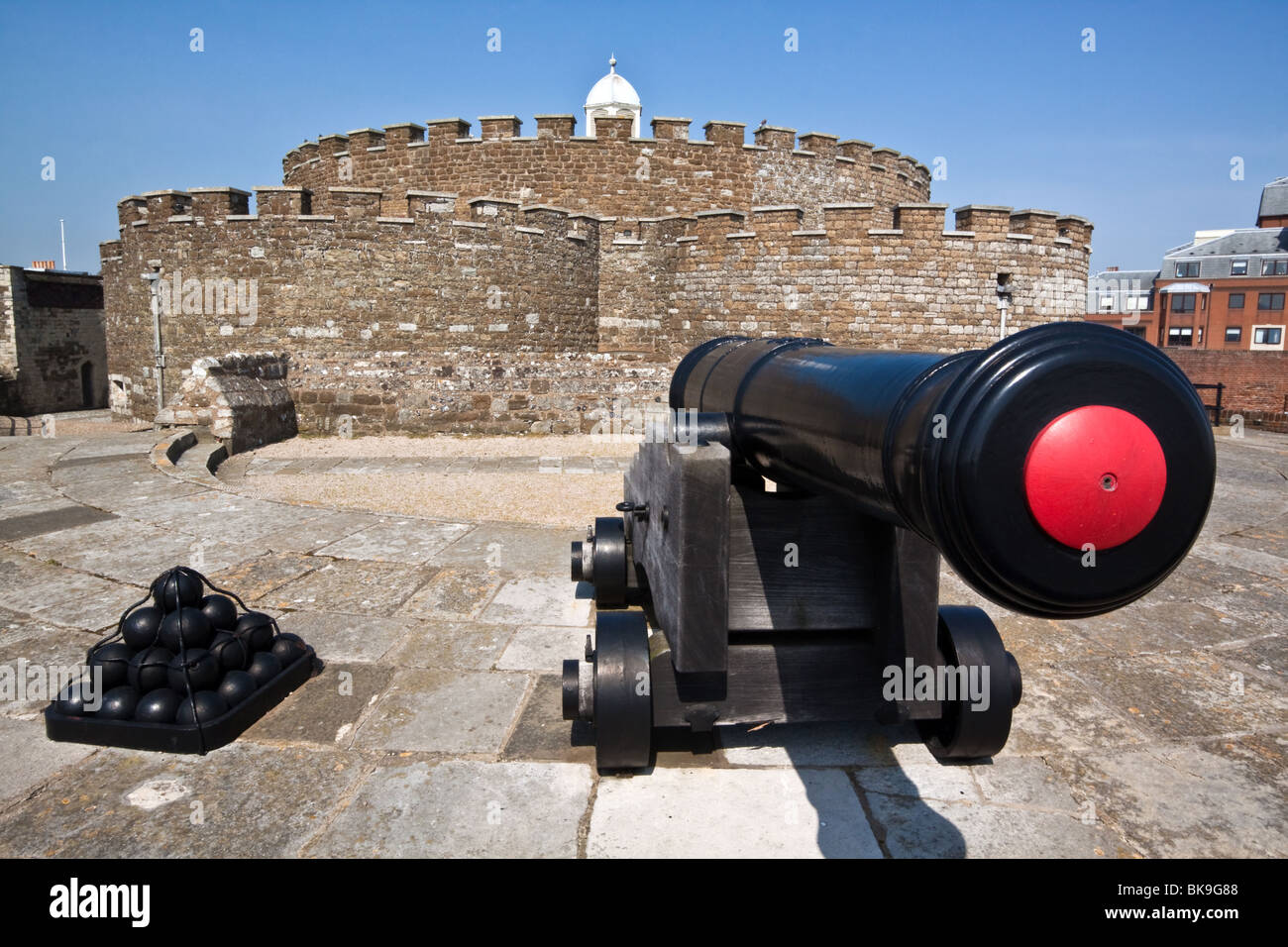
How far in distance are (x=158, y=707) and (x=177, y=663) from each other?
0.58 feet

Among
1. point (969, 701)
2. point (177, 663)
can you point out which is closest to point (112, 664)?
point (177, 663)

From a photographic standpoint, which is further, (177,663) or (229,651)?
(229,651)

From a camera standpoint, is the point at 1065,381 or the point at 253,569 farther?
the point at 253,569

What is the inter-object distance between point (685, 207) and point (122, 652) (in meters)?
16.1

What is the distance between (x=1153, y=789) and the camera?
8.65ft

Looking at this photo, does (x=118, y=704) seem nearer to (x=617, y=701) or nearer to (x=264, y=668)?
(x=264, y=668)

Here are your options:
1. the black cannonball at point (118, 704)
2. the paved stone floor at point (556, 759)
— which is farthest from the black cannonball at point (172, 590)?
the paved stone floor at point (556, 759)

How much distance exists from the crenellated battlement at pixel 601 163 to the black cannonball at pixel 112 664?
1549 cm

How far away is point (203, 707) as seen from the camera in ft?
9.35

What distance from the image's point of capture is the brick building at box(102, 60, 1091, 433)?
12.4 metres

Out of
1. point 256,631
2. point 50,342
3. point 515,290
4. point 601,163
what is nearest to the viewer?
point 256,631

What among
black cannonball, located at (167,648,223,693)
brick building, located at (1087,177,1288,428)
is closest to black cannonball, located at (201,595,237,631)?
black cannonball, located at (167,648,223,693)
